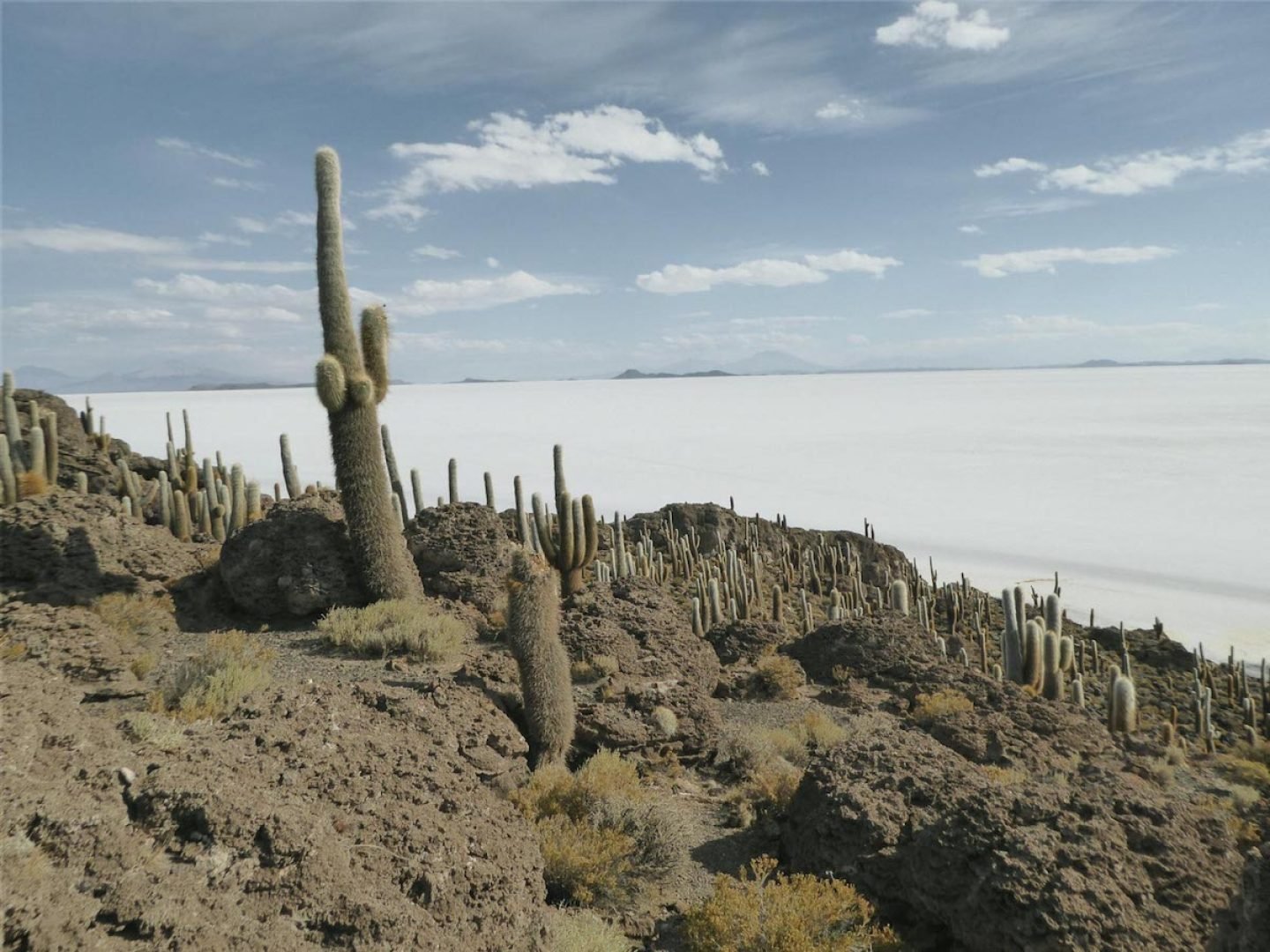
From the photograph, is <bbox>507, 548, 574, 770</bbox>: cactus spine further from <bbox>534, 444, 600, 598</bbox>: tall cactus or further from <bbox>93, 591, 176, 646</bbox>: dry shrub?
<bbox>93, 591, 176, 646</bbox>: dry shrub

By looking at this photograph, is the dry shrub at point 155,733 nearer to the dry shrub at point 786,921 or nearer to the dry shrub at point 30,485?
the dry shrub at point 786,921

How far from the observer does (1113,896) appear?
14.5 feet

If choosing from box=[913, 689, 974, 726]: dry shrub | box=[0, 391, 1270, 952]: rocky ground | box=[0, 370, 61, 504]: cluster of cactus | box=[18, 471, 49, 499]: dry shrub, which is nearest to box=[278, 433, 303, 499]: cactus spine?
box=[0, 370, 61, 504]: cluster of cactus

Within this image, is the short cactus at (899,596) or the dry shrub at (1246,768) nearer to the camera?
the dry shrub at (1246,768)

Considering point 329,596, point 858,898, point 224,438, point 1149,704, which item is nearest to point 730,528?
point 1149,704

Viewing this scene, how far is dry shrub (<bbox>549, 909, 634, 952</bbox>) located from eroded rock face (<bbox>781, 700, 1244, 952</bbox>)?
151 cm

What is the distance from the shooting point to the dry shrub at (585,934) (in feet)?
15.2

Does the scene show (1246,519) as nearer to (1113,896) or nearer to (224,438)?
(1113,896)

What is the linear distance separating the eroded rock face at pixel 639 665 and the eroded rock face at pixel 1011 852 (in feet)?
6.51

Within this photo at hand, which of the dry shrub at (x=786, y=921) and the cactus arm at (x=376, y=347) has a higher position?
the cactus arm at (x=376, y=347)

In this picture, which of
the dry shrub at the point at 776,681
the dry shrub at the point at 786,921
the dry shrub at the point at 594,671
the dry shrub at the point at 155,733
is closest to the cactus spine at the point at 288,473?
the dry shrub at the point at 594,671

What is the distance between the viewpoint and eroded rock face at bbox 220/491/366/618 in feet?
33.5

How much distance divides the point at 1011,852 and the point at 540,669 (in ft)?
13.2

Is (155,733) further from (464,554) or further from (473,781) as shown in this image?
(464,554)
